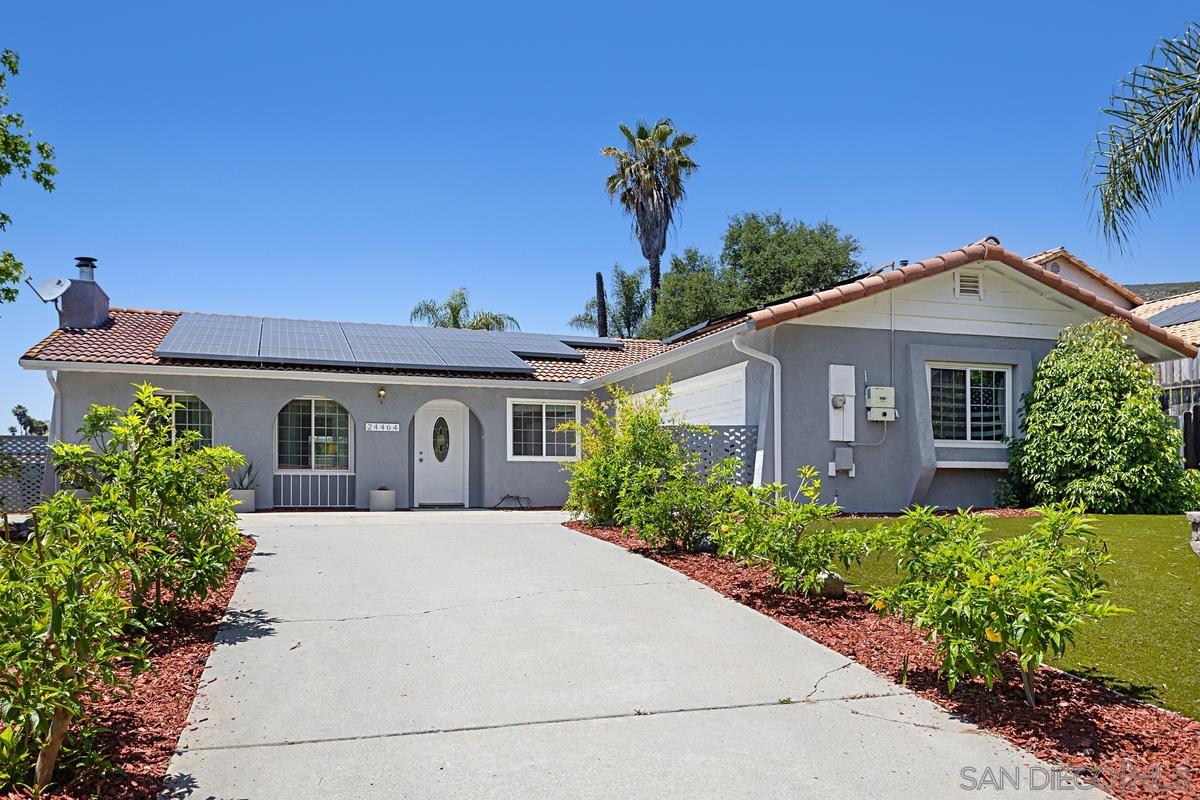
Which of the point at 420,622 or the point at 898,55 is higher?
the point at 898,55

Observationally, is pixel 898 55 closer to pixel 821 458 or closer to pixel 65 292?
pixel 821 458

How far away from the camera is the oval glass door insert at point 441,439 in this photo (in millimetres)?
17891

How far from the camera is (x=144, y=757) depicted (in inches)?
157

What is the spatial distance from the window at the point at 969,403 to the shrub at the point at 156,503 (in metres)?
11.3

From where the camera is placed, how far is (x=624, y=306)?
3931 centimetres

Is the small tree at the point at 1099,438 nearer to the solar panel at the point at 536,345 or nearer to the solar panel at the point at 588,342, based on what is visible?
the solar panel at the point at 536,345

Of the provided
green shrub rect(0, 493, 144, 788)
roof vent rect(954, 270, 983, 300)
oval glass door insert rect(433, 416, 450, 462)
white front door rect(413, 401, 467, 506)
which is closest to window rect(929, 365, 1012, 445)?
roof vent rect(954, 270, 983, 300)

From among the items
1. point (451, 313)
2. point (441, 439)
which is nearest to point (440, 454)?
point (441, 439)

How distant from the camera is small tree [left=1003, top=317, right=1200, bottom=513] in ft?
40.9

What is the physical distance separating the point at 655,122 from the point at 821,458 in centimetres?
2447

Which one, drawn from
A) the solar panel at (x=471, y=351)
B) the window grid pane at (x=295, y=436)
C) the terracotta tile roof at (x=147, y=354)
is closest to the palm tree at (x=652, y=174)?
the terracotta tile roof at (x=147, y=354)

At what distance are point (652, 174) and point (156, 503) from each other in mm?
30078

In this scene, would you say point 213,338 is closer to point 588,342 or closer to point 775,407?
point 588,342

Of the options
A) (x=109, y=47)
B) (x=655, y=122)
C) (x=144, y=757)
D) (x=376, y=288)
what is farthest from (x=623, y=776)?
(x=655, y=122)
